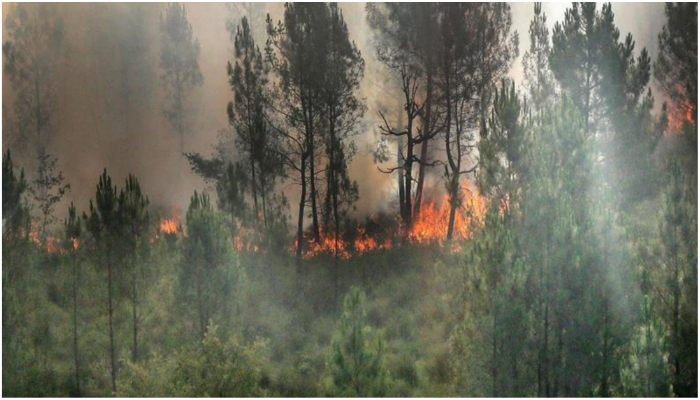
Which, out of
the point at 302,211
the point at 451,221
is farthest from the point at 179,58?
the point at 451,221

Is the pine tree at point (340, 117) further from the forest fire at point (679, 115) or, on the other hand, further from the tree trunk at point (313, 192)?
the forest fire at point (679, 115)

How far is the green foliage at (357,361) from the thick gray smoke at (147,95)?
3.77ft

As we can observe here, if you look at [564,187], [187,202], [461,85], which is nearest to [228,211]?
[187,202]

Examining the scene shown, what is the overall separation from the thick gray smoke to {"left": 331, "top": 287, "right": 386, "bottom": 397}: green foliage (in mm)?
1148

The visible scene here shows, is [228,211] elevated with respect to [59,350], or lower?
elevated

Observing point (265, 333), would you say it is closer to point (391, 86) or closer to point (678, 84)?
point (391, 86)

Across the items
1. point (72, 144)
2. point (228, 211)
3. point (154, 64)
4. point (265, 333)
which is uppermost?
point (154, 64)

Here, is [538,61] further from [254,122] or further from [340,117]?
[254,122]

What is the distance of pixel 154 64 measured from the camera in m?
7.62

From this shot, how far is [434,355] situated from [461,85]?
8.19 ft

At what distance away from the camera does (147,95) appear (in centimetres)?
768

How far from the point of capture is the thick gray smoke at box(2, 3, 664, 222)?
757 centimetres

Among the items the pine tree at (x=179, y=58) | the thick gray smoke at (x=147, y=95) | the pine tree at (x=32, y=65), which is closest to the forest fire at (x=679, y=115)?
the thick gray smoke at (x=147, y=95)

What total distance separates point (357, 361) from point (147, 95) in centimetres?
310
